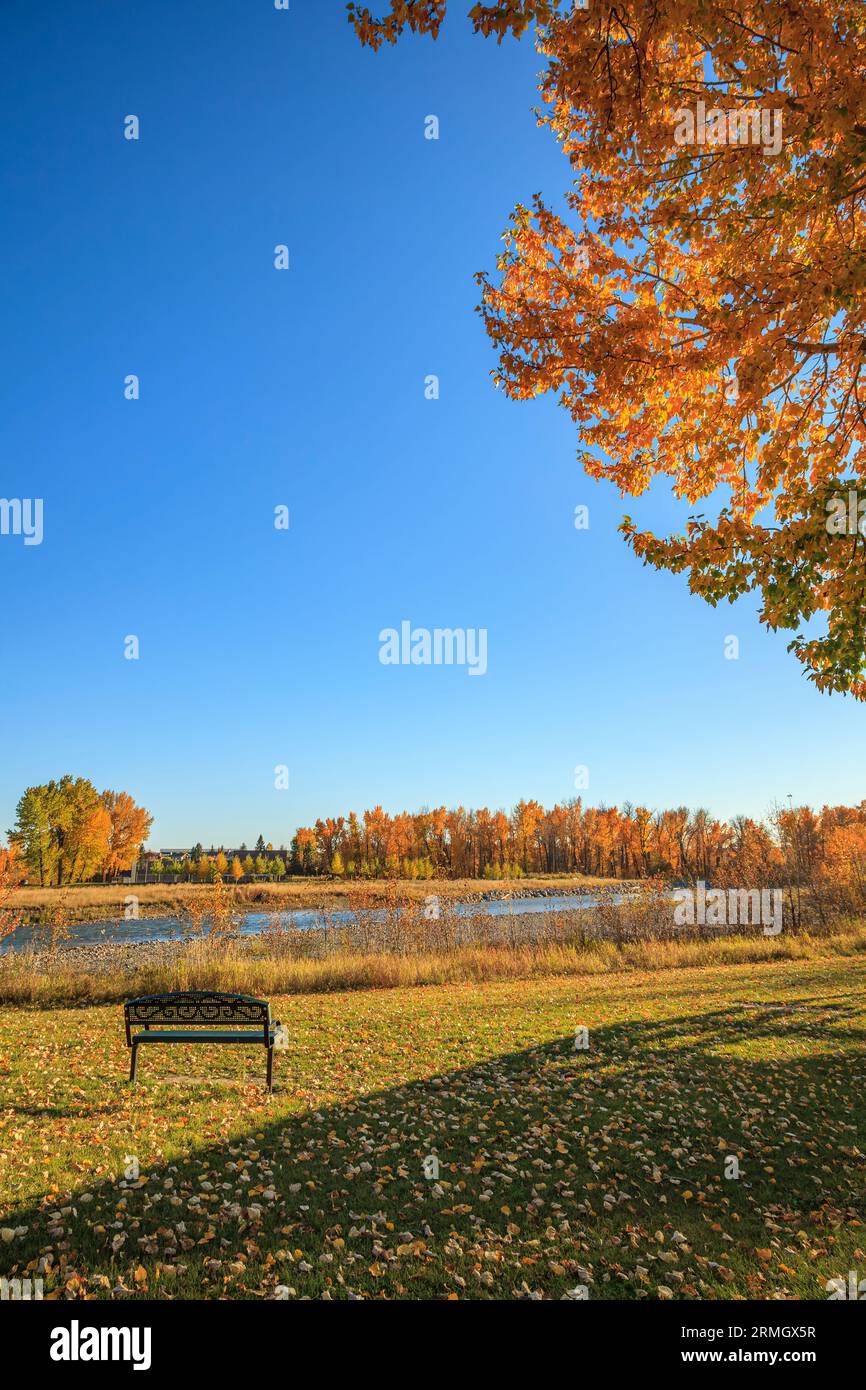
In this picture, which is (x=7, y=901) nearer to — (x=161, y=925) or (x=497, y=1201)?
(x=161, y=925)

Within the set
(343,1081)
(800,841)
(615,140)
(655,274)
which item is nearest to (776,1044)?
(343,1081)

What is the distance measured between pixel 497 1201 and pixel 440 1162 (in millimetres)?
915

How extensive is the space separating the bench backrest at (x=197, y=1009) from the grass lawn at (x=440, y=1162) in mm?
695

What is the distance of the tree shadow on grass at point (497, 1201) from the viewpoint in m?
4.28

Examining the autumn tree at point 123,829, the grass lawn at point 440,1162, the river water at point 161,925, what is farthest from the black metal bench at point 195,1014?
the autumn tree at point 123,829

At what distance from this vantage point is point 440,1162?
6.19 m

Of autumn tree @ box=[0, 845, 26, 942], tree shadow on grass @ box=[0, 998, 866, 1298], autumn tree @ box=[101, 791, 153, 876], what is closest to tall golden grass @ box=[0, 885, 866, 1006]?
autumn tree @ box=[0, 845, 26, 942]

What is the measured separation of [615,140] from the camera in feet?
19.3

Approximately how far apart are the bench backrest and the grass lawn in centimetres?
70

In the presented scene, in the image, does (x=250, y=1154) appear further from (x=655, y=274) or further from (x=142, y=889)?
(x=142, y=889)

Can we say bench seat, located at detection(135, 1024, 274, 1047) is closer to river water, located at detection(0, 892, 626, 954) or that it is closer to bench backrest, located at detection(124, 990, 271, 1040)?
bench backrest, located at detection(124, 990, 271, 1040)

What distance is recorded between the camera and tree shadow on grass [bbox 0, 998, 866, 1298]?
14.0 feet
